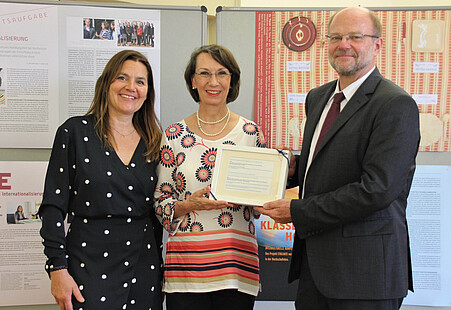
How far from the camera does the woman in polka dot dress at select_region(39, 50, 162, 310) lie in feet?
6.27

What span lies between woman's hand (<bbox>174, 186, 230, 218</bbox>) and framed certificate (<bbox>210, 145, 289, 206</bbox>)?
0.03m

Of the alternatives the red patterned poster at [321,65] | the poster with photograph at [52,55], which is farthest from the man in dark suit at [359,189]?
the poster with photograph at [52,55]

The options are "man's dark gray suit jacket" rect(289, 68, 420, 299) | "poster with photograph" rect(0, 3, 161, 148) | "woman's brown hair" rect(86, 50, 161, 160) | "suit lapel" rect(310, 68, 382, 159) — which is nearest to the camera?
"man's dark gray suit jacket" rect(289, 68, 420, 299)

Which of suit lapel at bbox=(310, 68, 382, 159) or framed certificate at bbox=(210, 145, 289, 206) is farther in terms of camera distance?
framed certificate at bbox=(210, 145, 289, 206)

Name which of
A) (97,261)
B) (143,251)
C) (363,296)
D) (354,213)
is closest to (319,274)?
(363,296)

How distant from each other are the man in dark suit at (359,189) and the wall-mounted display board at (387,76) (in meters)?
1.16

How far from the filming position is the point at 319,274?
69.6 inches

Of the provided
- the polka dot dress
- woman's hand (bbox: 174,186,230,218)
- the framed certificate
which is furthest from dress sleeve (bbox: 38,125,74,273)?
the framed certificate

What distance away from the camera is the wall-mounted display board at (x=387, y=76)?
2973 mm

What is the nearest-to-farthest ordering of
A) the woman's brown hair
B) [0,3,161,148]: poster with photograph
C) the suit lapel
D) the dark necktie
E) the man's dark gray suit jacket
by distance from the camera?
the man's dark gray suit jacket → the suit lapel → the dark necktie → the woman's brown hair → [0,3,161,148]: poster with photograph

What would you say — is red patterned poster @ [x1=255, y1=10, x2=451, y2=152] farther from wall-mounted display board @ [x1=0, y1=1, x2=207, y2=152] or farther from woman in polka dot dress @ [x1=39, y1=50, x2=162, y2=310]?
woman in polka dot dress @ [x1=39, y1=50, x2=162, y2=310]

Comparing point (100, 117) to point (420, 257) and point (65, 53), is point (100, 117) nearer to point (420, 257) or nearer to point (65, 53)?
point (65, 53)

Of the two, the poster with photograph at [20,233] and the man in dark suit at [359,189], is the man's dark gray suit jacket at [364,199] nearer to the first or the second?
the man in dark suit at [359,189]

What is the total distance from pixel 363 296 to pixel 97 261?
115 cm
